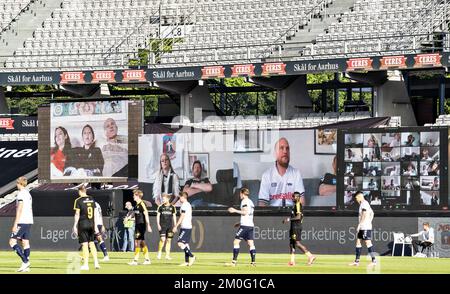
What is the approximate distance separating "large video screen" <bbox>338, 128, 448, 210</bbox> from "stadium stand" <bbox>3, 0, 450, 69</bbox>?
26.8 ft

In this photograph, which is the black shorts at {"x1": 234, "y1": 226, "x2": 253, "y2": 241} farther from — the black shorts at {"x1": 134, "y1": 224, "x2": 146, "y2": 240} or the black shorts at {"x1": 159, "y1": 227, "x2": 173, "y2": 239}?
the black shorts at {"x1": 159, "y1": 227, "x2": 173, "y2": 239}

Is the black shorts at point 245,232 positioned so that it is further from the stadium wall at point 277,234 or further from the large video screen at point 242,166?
the large video screen at point 242,166

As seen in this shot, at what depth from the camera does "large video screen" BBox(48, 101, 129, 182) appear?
45906 millimetres

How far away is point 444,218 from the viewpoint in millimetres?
38000

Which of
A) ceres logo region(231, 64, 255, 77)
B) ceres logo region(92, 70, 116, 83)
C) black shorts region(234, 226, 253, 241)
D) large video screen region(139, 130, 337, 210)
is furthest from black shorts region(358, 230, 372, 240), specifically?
ceres logo region(92, 70, 116, 83)

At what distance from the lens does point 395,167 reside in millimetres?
38781

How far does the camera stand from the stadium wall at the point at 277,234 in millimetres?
38531

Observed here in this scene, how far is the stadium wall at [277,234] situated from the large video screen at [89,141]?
248cm

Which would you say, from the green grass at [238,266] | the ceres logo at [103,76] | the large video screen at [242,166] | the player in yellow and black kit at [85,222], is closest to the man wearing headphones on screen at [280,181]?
the large video screen at [242,166]

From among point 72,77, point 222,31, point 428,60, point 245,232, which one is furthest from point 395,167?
point 72,77

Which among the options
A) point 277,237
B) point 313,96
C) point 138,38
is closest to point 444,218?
point 277,237

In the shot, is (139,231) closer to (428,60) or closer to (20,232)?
(20,232)

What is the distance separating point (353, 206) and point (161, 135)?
8.47 m

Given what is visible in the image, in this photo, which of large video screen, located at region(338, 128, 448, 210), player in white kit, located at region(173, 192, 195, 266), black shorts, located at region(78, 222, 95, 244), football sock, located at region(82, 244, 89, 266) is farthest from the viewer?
large video screen, located at region(338, 128, 448, 210)
